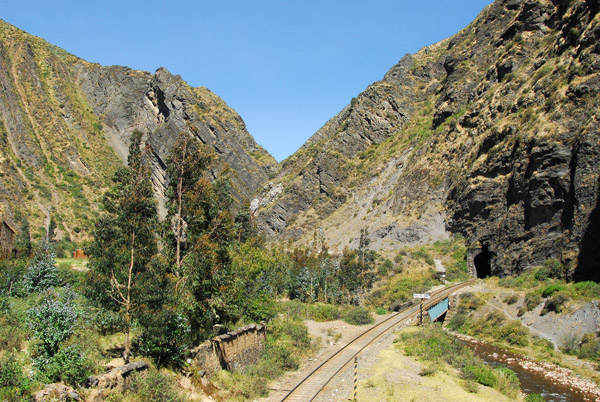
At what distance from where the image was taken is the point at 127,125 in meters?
124

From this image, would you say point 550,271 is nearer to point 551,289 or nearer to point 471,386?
point 551,289

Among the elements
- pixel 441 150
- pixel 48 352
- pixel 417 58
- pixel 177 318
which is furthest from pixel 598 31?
pixel 417 58

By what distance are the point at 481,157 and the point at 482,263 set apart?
532 inches

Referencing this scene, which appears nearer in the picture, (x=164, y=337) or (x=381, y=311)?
(x=164, y=337)

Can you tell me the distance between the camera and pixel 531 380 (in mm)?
21016

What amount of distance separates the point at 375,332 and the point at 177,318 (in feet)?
59.0

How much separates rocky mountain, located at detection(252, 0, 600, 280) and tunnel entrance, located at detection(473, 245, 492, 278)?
24cm

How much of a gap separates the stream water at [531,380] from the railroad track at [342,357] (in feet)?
20.6

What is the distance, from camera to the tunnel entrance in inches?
1905

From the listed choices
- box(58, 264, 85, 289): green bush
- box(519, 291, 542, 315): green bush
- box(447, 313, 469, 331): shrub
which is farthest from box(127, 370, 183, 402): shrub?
box(58, 264, 85, 289): green bush

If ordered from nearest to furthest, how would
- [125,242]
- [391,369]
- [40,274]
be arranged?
[125,242] < [391,369] < [40,274]

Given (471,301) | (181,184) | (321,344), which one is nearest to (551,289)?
(471,301)

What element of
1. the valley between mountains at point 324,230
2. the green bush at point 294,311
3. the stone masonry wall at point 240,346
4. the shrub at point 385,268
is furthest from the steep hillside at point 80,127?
the stone masonry wall at point 240,346

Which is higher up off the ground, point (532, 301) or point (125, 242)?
point (125, 242)
